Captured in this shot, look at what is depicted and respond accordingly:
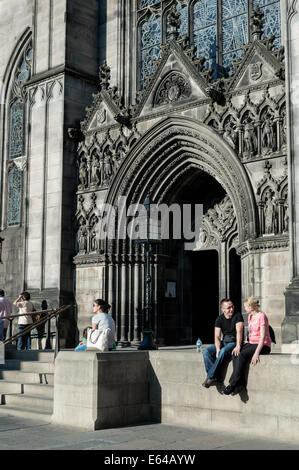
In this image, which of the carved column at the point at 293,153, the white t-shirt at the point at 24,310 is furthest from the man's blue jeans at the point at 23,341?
the carved column at the point at 293,153

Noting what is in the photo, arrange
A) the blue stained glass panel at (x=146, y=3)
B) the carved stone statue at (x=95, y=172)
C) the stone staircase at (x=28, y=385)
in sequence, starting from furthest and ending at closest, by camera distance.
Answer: the blue stained glass panel at (x=146, y=3) → the carved stone statue at (x=95, y=172) → the stone staircase at (x=28, y=385)

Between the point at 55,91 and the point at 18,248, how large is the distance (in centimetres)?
526

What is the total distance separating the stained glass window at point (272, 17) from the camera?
1698 cm

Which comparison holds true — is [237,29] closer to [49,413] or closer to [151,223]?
[151,223]

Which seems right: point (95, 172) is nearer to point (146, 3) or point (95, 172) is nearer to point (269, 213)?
point (146, 3)

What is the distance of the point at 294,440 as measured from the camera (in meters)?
8.08

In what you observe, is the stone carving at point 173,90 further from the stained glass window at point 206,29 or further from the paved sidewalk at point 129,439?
the paved sidewalk at point 129,439

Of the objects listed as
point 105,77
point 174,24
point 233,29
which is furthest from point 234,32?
A: point 105,77

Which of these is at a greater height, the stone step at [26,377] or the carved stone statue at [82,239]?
the carved stone statue at [82,239]

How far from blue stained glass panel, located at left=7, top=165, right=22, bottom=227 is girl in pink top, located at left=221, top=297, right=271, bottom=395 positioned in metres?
14.2

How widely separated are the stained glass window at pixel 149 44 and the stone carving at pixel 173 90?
6.51ft

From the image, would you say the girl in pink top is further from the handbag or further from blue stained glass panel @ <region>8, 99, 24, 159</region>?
blue stained glass panel @ <region>8, 99, 24, 159</region>

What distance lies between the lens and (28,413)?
10492 millimetres
